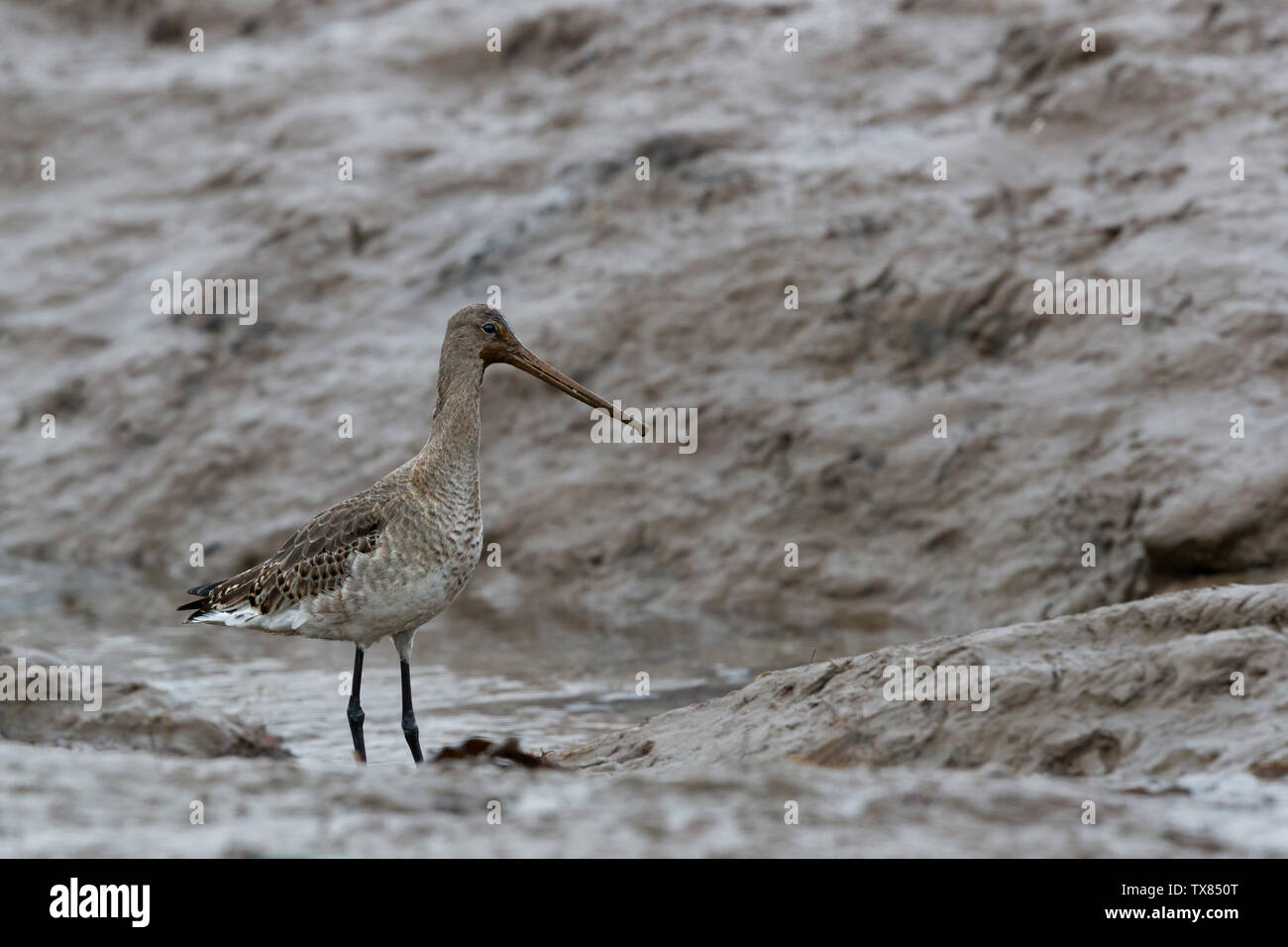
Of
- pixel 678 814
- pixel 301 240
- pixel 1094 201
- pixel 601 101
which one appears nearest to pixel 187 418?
pixel 301 240

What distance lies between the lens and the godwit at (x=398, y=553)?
7039mm

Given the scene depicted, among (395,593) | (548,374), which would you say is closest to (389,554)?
(395,593)

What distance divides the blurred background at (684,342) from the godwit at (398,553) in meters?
0.81

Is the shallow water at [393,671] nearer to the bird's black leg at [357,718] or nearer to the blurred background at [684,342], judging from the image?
the blurred background at [684,342]

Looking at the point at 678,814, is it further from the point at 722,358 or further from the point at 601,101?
the point at 601,101

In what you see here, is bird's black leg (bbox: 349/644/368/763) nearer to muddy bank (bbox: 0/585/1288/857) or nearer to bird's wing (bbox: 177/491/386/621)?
bird's wing (bbox: 177/491/386/621)

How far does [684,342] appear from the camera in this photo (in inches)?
456

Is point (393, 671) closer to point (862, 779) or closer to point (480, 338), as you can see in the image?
point (480, 338)

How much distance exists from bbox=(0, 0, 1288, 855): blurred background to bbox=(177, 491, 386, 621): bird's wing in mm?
761

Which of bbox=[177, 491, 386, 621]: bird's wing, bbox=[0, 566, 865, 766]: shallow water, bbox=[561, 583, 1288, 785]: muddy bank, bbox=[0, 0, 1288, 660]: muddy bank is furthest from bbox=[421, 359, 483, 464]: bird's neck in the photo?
bbox=[0, 0, 1288, 660]: muddy bank

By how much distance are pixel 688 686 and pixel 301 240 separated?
6.46 m

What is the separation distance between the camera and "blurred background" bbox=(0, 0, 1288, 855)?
9742 mm

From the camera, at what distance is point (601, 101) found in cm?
1396
